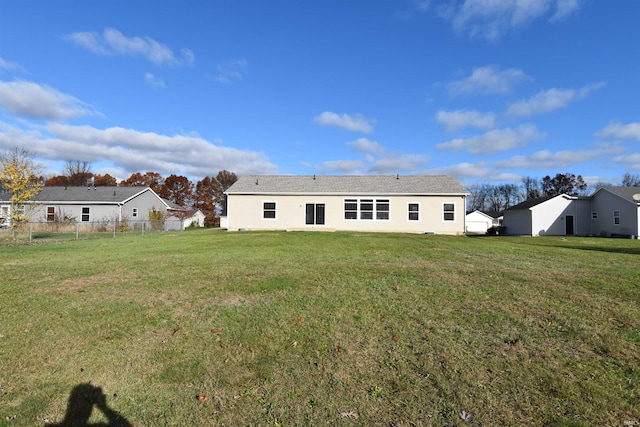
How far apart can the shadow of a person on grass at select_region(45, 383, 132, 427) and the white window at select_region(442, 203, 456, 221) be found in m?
23.6

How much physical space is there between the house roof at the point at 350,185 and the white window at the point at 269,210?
2.80 feet

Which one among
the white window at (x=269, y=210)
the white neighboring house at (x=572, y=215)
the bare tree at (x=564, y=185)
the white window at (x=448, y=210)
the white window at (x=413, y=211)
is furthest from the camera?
the bare tree at (x=564, y=185)

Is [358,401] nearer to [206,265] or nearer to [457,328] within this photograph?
[457,328]

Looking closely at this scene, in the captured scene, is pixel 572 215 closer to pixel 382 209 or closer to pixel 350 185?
pixel 382 209

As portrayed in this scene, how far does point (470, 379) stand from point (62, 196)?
39.0m

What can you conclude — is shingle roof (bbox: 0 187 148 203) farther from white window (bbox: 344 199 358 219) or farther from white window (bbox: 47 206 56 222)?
white window (bbox: 344 199 358 219)

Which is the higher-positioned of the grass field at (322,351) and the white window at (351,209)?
the white window at (351,209)

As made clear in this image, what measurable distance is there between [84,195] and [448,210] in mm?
32265

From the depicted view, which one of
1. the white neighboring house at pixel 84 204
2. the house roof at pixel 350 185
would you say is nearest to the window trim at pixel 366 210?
the house roof at pixel 350 185

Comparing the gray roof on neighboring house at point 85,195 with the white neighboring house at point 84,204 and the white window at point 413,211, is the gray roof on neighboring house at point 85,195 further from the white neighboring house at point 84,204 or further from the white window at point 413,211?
the white window at point 413,211

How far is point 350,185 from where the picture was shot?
25719 millimetres

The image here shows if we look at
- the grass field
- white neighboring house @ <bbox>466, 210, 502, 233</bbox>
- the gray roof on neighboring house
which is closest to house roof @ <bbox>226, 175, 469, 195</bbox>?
the gray roof on neighboring house

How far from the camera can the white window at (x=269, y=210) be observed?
82.3 ft

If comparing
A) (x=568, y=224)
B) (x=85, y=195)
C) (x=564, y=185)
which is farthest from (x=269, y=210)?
(x=564, y=185)
